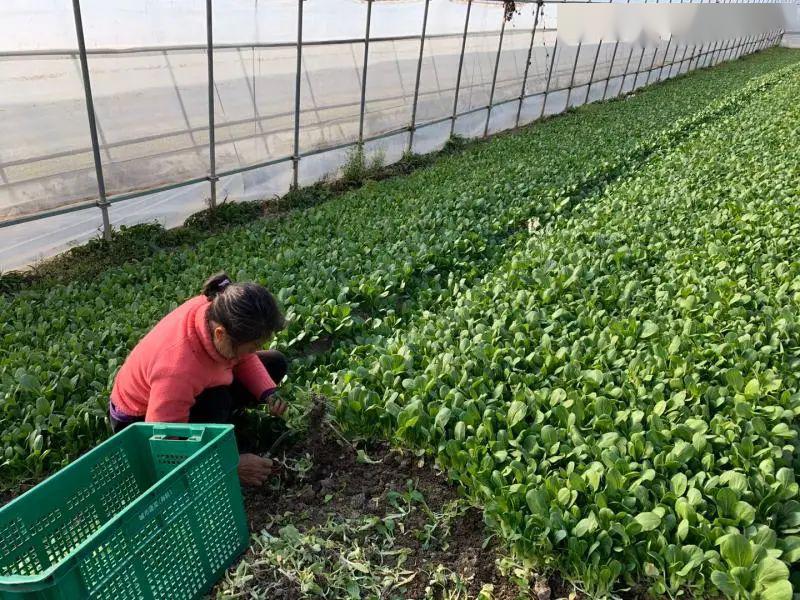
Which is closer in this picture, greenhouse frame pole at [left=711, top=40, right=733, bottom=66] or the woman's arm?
the woman's arm

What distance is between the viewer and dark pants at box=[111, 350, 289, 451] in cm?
337

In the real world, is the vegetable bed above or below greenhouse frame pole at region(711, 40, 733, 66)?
above

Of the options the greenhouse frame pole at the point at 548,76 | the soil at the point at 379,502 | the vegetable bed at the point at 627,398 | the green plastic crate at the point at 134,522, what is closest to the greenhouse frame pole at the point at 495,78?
the greenhouse frame pole at the point at 548,76

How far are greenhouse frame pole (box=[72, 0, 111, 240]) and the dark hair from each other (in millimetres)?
5500

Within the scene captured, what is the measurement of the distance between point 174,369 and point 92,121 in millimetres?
5675

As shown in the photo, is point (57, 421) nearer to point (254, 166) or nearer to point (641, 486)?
point (641, 486)

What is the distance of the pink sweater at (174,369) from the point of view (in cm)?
302

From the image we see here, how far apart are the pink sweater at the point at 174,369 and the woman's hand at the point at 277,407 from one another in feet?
1.32

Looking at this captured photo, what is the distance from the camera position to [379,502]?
323 cm

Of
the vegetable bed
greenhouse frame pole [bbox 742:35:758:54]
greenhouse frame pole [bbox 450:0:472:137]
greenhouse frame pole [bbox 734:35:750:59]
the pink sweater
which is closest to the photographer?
the vegetable bed

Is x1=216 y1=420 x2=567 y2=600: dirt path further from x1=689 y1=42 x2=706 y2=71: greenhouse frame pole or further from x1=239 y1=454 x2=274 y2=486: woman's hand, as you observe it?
x1=689 y1=42 x2=706 y2=71: greenhouse frame pole

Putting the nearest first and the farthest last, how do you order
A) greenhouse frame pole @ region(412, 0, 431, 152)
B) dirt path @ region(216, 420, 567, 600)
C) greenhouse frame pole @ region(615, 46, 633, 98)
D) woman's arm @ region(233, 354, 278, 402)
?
dirt path @ region(216, 420, 567, 600) → woman's arm @ region(233, 354, 278, 402) → greenhouse frame pole @ region(412, 0, 431, 152) → greenhouse frame pole @ region(615, 46, 633, 98)

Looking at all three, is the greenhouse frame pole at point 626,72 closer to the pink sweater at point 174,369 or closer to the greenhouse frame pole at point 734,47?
the greenhouse frame pole at point 734,47

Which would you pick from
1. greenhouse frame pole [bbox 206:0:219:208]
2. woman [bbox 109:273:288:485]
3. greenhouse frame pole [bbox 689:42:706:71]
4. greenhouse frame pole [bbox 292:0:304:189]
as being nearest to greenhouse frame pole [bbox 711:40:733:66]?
greenhouse frame pole [bbox 689:42:706:71]
